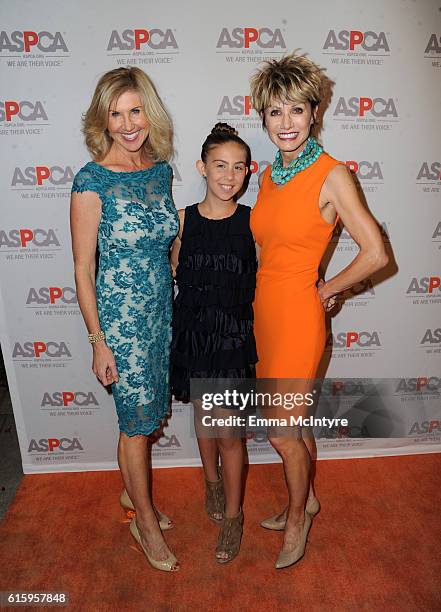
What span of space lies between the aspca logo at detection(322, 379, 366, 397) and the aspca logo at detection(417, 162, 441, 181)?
4.36 feet

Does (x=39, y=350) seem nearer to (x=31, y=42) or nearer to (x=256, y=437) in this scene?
(x=256, y=437)

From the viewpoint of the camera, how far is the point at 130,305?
226cm

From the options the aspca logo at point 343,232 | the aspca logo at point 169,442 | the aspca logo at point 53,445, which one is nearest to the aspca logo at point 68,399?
the aspca logo at point 53,445

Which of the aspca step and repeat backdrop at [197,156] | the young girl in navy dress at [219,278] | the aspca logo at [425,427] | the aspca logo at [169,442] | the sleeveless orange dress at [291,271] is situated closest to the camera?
the sleeveless orange dress at [291,271]

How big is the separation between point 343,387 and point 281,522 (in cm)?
96

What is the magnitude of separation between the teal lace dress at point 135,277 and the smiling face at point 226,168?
25cm

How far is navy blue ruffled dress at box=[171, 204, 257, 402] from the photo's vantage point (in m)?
2.31

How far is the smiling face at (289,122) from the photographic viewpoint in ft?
6.79

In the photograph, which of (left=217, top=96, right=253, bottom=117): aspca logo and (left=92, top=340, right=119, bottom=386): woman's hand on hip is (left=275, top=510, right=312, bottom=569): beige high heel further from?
(left=217, top=96, right=253, bottom=117): aspca logo

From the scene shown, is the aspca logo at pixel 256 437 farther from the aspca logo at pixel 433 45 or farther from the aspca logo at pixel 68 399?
the aspca logo at pixel 433 45

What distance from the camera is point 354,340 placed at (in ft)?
10.4

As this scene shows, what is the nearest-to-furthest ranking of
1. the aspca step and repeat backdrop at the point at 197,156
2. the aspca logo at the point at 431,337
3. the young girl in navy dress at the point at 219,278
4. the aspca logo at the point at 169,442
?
the young girl in navy dress at the point at 219,278 → the aspca step and repeat backdrop at the point at 197,156 → the aspca logo at the point at 431,337 → the aspca logo at the point at 169,442

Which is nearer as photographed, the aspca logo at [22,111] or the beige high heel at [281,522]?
the aspca logo at [22,111]

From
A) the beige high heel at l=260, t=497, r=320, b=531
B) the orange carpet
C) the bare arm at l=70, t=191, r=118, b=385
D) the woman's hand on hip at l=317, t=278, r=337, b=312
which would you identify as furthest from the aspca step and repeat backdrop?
the bare arm at l=70, t=191, r=118, b=385
